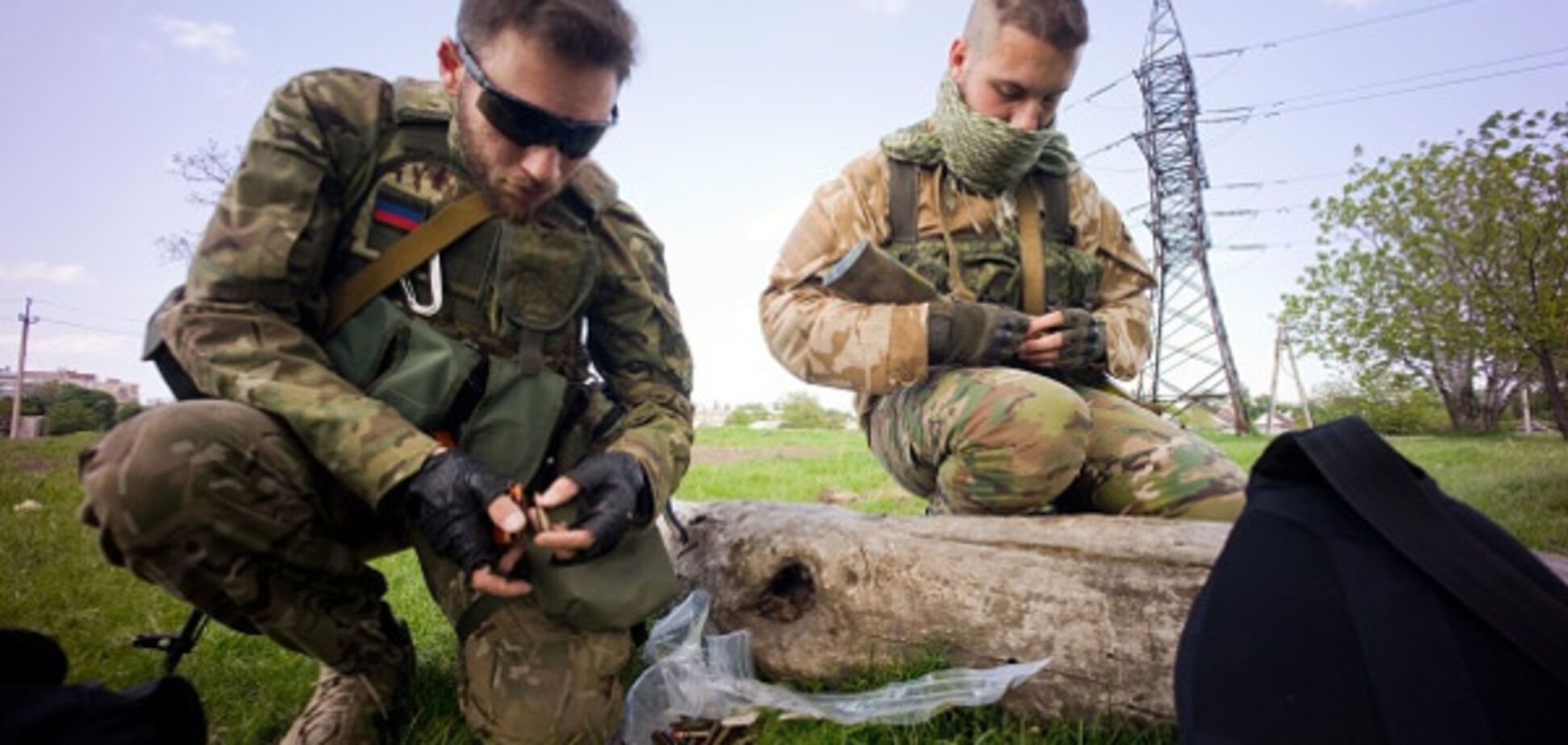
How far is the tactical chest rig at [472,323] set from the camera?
2078 mm

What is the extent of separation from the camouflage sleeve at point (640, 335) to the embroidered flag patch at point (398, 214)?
1.73ft

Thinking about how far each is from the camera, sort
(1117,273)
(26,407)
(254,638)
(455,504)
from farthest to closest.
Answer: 1. (26,407)
2. (1117,273)
3. (254,638)
4. (455,504)

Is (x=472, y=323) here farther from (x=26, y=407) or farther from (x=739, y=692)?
(x=26, y=407)

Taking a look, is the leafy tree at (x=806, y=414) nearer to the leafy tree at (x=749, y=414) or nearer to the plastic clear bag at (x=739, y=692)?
the leafy tree at (x=749, y=414)

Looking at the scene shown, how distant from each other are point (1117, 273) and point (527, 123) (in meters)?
2.45

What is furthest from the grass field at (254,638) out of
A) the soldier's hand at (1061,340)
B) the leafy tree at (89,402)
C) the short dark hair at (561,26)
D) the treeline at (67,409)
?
the leafy tree at (89,402)

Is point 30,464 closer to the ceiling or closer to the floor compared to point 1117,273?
closer to the floor

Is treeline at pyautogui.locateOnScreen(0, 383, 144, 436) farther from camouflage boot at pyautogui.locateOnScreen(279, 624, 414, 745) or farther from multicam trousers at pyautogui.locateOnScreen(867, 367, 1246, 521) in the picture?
multicam trousers at pyautogui.locateOnScreen(867, 367, 1246, 521)

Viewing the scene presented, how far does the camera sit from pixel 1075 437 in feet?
8.43

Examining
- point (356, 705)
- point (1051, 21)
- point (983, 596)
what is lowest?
point (356, 705)

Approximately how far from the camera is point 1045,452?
8.37 feet

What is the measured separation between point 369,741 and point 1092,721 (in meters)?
1.83

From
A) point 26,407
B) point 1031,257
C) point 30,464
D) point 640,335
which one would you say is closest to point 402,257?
point 640,335

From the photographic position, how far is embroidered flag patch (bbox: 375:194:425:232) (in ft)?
7.06
